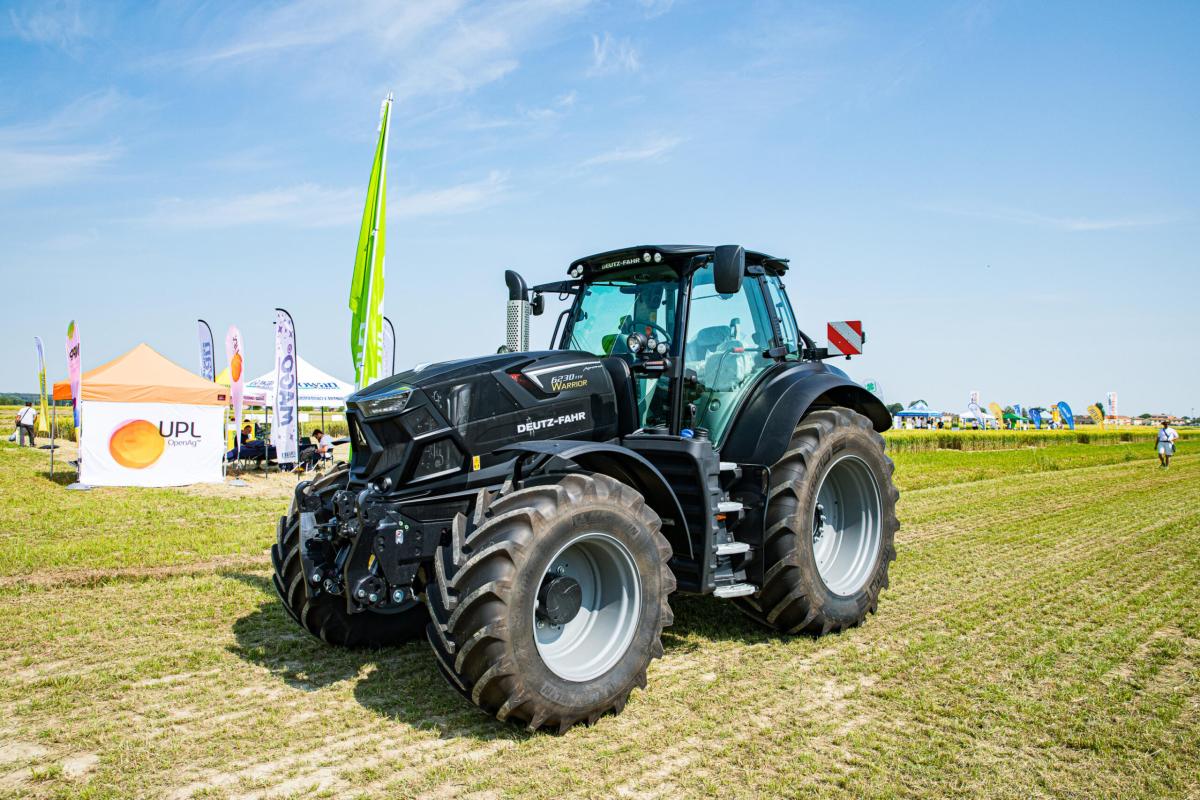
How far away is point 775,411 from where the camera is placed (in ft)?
17.4

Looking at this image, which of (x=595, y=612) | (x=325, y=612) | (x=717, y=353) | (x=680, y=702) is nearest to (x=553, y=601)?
(x=595, y=612)

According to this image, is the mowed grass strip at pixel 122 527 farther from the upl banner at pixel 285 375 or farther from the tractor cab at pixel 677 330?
the tractor cab at pixel 677 330

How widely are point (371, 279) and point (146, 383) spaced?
34.9 feet

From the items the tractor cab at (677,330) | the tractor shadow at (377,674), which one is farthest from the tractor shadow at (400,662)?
the tractor cab at (677,330)

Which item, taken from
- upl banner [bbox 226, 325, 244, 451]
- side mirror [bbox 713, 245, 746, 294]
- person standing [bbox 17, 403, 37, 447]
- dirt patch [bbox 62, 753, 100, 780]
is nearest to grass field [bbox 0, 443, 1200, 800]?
dirt patch [bbox 62, 753, 100, 780]

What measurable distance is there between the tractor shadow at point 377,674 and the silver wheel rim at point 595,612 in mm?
476

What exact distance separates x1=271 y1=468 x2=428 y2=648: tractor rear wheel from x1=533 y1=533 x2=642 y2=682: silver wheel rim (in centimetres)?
142

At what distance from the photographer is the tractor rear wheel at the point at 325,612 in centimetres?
477

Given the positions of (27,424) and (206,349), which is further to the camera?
(27,424)

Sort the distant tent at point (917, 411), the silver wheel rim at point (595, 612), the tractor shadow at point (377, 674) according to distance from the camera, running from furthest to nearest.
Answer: the distant tent at point (917, 411) → the silver wheel rim at point (595, 612) → the tractor shadow at point (377, 674)

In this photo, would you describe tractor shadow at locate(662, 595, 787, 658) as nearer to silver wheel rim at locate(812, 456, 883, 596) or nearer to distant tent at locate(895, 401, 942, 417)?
silver wheel rim at locate(812, 456, 883, 596)

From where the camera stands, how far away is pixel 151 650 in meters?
5.03

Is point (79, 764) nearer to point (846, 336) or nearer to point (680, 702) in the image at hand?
point (680, 702)

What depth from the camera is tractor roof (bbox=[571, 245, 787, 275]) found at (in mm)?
5262
